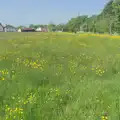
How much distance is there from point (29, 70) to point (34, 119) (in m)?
→ 4.22

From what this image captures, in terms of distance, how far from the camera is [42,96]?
22.1 feet

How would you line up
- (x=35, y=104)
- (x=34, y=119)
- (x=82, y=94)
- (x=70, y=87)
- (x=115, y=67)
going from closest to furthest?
1. (x=34, y=119)
2. (x=35, y=104)
3. (x=82, y=94)
4. (x=70, y=87)
5. (x=115, y=67)

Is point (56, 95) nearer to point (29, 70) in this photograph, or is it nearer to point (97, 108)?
point (97, 108)

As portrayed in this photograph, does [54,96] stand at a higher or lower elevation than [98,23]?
lower

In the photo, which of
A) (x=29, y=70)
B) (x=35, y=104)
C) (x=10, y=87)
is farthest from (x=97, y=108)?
(x=29, y=70)

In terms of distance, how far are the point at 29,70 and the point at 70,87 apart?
1999mm

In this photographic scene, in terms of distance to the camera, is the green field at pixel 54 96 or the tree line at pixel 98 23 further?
the tree line at pixel 98 23

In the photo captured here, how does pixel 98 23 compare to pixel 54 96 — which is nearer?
pixel 54 96

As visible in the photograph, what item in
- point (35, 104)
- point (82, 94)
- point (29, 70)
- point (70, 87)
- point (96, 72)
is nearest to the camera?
point (35, 104)

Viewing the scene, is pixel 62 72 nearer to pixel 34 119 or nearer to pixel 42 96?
pixel 42 96

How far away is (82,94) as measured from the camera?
706cm

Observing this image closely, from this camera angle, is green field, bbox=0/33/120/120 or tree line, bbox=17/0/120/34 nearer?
green field, bbox=0/33/120/120

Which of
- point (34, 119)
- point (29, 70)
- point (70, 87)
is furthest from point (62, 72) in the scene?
point (34, 119)

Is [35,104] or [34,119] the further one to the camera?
[35,104]
